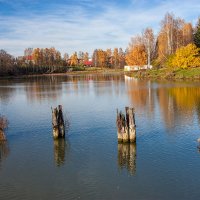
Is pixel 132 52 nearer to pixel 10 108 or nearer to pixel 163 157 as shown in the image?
pixel 10 108

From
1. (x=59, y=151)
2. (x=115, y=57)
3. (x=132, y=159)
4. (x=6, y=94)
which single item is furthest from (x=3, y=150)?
(x=115, y=57)

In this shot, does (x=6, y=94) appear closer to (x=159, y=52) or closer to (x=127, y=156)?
(x=127, y=156)

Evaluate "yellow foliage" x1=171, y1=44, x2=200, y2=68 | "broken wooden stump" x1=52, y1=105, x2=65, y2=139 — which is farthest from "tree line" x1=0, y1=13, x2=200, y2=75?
"broken wooden stump" x1=52, y1=105, x2=65, y2=139

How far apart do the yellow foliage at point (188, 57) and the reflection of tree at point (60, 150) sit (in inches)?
2544

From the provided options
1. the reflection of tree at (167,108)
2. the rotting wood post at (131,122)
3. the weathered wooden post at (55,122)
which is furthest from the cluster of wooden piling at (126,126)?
the reflection of tree at (167,108)

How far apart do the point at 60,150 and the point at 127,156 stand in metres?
4.68

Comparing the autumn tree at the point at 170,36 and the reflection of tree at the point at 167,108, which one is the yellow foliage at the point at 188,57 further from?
the reflection of tree at the point at 167,108

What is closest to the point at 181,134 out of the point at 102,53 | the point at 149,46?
the point at 149,46

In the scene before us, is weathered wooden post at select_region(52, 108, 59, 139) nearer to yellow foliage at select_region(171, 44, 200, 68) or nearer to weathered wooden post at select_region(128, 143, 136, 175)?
weathered wooden post at select_region(128, 143, 136, 175)

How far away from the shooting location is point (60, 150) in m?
22.1

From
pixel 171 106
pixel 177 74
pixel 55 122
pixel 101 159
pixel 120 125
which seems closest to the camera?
pixel 101 159

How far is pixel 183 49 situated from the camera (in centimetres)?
8381

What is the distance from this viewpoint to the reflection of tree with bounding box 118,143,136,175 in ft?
61.4

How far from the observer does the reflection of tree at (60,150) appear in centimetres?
2020
